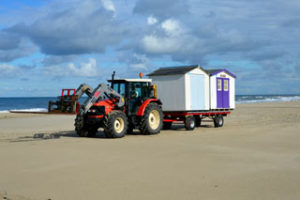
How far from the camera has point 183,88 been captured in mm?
17922

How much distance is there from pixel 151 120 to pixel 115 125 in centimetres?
222

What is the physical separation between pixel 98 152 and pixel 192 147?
2.90 metres

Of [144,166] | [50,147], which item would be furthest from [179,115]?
[144,166]

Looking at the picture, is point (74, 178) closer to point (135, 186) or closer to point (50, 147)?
point (135, 186)

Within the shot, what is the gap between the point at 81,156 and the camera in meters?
10.6

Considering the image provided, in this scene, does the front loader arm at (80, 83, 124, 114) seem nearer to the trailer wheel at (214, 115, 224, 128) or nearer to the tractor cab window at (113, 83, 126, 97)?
the tractor cab window at (113, 83, 126, 97)

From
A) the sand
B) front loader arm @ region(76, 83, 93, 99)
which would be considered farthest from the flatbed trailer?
the sand

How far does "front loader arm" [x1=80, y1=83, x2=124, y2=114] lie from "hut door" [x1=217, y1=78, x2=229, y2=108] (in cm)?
624

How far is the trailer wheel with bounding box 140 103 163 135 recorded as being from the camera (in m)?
16.1

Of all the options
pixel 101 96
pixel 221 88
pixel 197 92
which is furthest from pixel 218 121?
pixel 101 96

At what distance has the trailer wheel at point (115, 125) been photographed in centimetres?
1473

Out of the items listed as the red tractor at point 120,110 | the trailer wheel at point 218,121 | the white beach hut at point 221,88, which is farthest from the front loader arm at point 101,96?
the trailer wheel at point 218,121

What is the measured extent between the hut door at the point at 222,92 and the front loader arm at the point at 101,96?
6.24 m

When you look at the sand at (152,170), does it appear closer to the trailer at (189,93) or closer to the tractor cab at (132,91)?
the tractor cab at (132,91)
